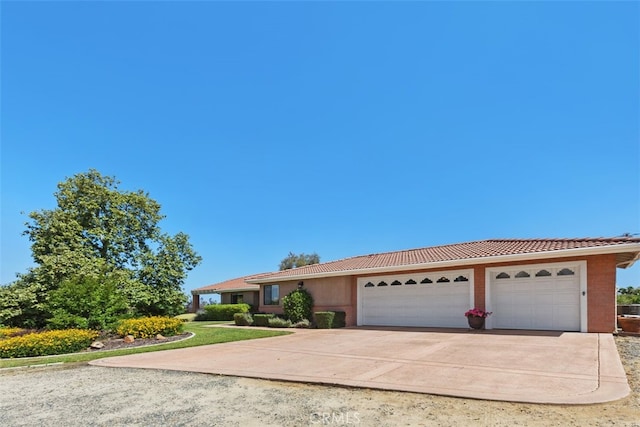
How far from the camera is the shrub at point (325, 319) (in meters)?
18.0

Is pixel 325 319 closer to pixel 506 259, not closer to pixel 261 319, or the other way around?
pixel 261 319

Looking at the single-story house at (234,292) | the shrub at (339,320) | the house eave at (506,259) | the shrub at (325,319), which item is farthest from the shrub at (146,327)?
the single-story house at (234,292)

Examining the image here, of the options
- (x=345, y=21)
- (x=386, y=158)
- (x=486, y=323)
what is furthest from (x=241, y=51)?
(x=486, y=323)

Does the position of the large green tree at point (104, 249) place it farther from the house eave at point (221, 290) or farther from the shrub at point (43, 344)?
the house eave at point (221, 290)

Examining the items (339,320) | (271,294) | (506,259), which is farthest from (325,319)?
(506,259)

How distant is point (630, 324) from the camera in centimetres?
1299

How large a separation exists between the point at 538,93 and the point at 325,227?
2189 centimetres

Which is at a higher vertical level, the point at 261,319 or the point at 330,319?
the point at 330,319

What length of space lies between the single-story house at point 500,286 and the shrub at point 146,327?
800cm

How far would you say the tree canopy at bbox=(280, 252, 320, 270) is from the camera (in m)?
51.1

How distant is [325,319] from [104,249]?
13046 mm

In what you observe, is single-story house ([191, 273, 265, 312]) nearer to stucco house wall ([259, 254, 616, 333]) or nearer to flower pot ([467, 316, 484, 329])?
stucco house wall ([259, 254, 616, 333])

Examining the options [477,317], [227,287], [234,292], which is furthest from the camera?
[227,287]

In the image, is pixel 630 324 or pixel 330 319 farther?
pixel 330 319
